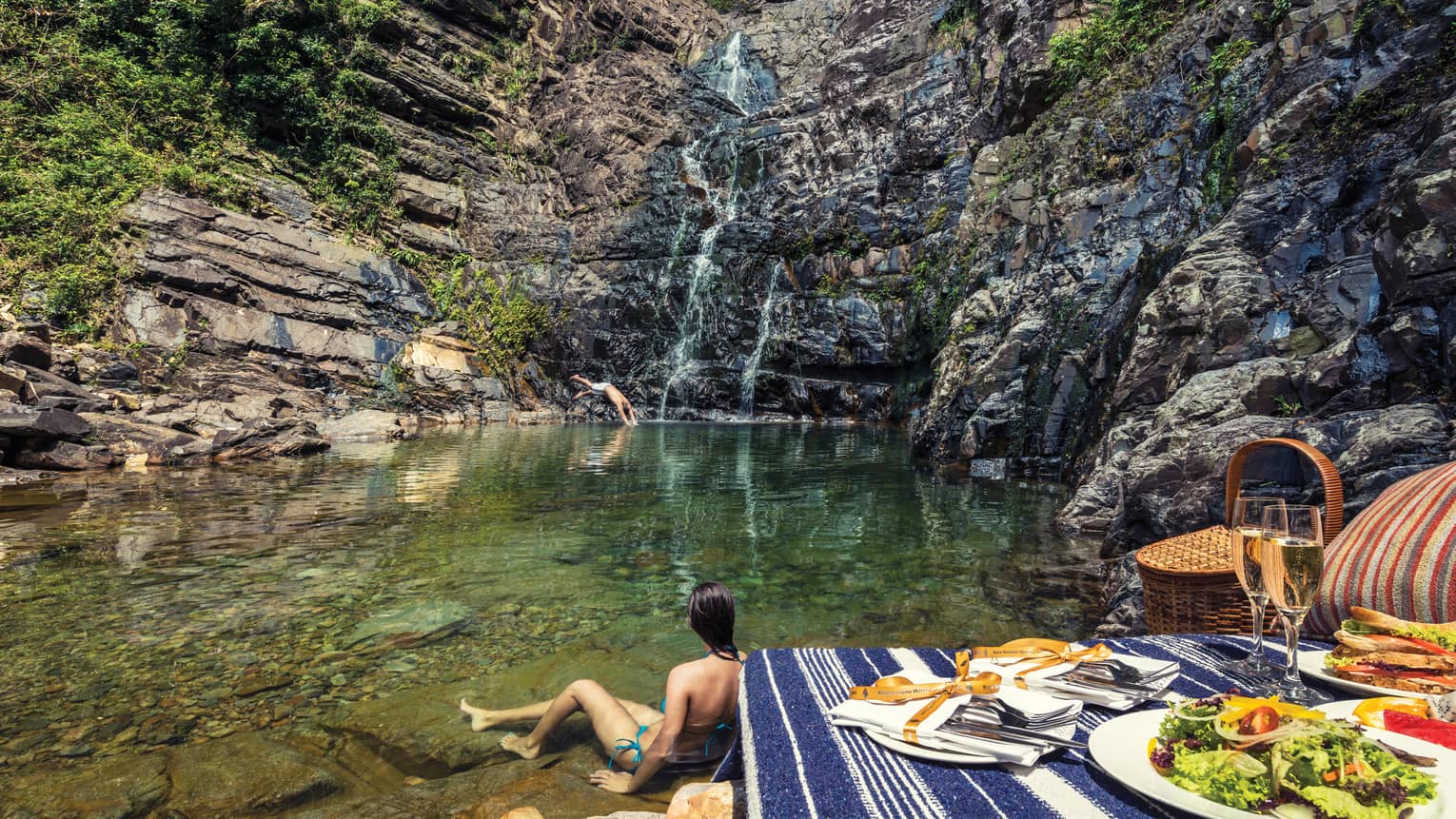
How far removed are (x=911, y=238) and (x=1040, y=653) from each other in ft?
89.3

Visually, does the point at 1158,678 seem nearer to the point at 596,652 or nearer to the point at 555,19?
the point at 596,652

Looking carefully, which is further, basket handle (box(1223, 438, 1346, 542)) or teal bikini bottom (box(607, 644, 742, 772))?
teal bikini bottom (box(607, 644, 742, 772))

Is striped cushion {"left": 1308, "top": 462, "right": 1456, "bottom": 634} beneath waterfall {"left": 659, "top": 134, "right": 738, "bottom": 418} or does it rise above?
beneath

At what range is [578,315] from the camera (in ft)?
103

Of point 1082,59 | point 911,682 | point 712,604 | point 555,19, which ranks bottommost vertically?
point 712,604

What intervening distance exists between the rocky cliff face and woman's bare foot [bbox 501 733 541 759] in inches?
194

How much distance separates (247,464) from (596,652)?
12437mm

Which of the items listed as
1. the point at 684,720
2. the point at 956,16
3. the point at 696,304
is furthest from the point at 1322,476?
the point at 956,16

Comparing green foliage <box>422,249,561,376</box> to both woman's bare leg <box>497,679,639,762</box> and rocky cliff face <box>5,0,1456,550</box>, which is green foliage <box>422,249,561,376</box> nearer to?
rocky cliff face <box>5,0,1456,550</box>

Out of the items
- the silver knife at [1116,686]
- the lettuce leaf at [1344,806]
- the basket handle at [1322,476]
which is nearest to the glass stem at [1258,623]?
the silver knife at [1116,686]

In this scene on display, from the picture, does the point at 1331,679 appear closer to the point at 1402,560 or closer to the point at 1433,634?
the point at 1433,634

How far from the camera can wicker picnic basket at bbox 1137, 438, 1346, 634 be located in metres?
2.79

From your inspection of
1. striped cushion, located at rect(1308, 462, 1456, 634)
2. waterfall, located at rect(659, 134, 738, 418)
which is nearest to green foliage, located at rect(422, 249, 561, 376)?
waterfall, located at rect(659, 134, 738, 418)

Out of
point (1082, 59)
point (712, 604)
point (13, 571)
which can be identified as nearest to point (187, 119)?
point (13, 571)
